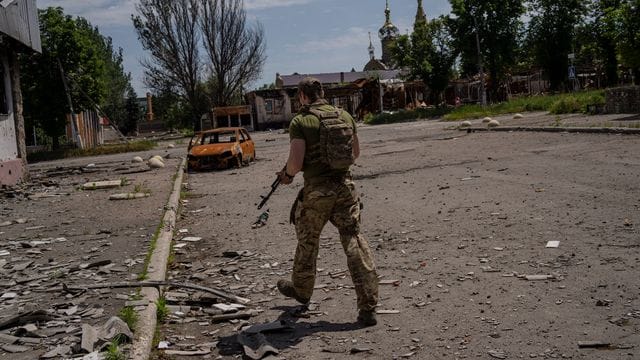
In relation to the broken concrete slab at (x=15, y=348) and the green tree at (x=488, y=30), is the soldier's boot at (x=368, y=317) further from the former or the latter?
the green tree at (x=488, y=30)

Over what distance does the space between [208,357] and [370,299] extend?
1.25 m

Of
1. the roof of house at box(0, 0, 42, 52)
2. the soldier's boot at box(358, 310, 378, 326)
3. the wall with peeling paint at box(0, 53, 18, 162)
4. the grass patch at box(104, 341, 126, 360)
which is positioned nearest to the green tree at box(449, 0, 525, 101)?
the roof of house at box(0, 0, 42, 52)

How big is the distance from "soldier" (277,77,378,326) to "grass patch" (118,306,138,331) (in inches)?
49.6

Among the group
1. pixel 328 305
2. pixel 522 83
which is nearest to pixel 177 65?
pixel 522 83

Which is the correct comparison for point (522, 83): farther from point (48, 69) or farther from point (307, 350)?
point (307, 350)

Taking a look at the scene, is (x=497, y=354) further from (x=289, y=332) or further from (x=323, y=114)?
(x=323, y=114)

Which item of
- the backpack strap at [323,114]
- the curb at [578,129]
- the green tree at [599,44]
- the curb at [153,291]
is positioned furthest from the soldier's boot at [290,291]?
the green tree at [599,44]

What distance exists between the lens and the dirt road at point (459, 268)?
4234 mm

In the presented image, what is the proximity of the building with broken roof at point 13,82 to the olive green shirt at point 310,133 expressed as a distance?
46.0 ft

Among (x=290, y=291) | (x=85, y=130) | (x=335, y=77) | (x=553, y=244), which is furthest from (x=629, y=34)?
(x=335, y=77)

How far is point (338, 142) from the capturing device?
481 centimetres

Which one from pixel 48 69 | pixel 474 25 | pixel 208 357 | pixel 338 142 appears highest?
pixel 474 25

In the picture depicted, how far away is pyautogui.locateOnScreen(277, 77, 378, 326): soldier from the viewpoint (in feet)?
15.7

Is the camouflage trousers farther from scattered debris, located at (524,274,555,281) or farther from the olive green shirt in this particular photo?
scattered debris, located at (524,274,555,281)
